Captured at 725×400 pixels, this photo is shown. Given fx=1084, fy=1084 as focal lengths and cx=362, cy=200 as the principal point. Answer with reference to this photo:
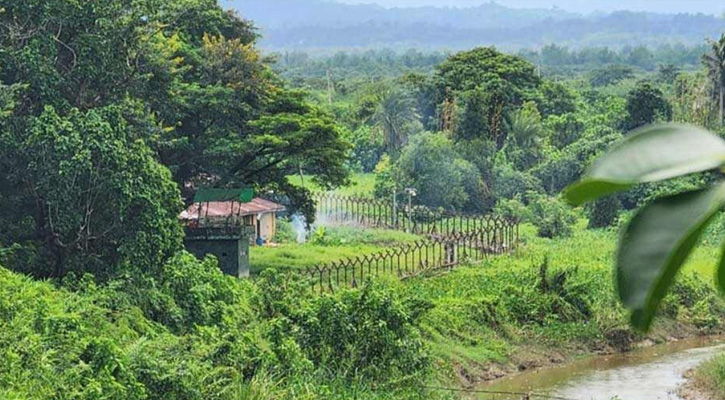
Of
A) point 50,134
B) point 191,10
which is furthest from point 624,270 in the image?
point 191,10

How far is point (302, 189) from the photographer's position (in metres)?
21.4

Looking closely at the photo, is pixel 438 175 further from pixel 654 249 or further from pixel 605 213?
pixel 654 249

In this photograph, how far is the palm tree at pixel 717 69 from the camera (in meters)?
33.9

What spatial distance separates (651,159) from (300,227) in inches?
1142

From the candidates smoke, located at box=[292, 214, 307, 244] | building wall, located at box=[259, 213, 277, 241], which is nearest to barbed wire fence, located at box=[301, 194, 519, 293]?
smoke, located at box=[292, 214, 307, 244]

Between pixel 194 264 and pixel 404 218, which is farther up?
pixel 194 264

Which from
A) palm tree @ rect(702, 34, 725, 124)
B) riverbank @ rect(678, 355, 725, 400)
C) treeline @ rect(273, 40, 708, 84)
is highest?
treeline @ rect(273, 40, 708, 84)

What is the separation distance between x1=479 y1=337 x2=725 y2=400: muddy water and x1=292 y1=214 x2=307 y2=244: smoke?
32.7 ft

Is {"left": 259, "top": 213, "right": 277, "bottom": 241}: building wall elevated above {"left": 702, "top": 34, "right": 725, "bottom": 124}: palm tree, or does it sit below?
below

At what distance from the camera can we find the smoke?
27.3 m

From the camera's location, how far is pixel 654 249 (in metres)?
0.42

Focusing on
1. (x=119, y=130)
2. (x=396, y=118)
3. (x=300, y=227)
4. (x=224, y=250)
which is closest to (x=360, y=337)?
(x=119, y=130)

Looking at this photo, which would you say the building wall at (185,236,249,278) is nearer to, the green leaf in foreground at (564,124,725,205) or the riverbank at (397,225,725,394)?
the riverbank at (397,225,725,394)

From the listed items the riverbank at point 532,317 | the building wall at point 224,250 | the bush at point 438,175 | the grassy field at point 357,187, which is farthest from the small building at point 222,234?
the grassy field at point 357,187
